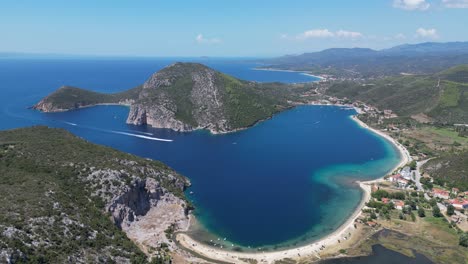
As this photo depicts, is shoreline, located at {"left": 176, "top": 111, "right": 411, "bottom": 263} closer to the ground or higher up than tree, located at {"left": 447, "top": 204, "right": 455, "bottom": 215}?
closer to the ground

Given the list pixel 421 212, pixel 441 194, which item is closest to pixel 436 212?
pixel 421 212

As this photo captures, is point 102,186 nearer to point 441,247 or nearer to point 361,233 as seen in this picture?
point 361,233

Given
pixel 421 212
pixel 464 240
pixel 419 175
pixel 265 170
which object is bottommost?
pixel 464 240

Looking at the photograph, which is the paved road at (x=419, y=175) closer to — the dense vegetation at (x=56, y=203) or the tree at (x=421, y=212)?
the tree at (x=421, y=212)

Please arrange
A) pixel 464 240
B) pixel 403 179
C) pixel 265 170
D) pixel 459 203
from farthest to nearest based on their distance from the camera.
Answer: pixel 265 170 → pixel 403 179 → pixel 459 203 → pixel 464 240

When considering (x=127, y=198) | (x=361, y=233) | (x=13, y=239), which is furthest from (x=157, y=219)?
(x=361, y=233)

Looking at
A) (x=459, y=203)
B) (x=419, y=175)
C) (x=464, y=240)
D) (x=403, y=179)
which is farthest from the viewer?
(x=419, y=175)

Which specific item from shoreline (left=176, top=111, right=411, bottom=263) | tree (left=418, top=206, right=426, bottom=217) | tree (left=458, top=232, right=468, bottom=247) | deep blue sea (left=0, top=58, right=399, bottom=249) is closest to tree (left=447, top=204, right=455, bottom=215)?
tree (left=418, top=206, right=426, bottom=217)

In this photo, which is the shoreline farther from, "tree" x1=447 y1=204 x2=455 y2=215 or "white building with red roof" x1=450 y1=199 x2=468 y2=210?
"white building with red roof" x1=450 y1=199 x2=468 y2=210

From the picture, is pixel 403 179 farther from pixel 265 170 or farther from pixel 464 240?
pixel 265 170
